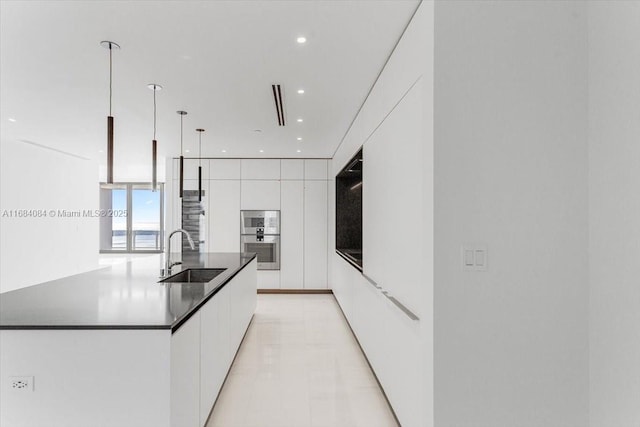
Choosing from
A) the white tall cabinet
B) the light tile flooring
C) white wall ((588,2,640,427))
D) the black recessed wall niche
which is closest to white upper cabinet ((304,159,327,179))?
the white tall cabinet

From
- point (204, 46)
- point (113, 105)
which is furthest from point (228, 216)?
point (204, 46)

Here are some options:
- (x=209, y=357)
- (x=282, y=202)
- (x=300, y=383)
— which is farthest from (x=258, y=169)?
(x=209, y=357)

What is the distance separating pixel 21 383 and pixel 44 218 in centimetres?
572

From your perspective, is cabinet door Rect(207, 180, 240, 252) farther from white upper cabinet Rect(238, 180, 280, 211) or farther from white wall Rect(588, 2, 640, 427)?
white wall Rect(588, 2, 640, 427)

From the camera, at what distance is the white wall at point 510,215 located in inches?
65.7

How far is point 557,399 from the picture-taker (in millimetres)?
1672

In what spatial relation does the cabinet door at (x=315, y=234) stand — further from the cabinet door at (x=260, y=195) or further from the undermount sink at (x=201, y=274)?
the undermount sink at (x=201, y=274)

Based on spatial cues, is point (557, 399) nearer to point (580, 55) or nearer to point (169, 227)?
point (580, 55)

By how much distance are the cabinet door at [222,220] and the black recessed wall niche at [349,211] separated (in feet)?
6.34

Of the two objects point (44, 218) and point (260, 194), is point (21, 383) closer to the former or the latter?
point (260, 194)

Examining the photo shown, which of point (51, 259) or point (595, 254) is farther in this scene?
point (51, 259)

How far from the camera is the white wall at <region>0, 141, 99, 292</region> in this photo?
539cm

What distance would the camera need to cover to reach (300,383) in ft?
9.50

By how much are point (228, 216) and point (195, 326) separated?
471 centimetres
